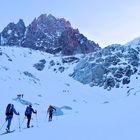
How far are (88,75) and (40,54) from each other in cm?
2938

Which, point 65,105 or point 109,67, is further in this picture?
point 109,67

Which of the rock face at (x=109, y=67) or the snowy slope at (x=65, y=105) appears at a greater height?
the rock face at (x=109, y=67)

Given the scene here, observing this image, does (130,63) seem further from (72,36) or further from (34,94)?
(34,94)

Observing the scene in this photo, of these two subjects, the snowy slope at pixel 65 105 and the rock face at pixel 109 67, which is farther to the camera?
the rock face at pixel 109 67

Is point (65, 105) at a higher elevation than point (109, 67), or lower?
lower

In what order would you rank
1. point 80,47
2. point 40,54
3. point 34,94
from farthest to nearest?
point 80,47 → point 40,54 → point 34,94

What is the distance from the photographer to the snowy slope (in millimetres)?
15828

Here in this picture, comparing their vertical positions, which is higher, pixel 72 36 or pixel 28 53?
pixel 72 36

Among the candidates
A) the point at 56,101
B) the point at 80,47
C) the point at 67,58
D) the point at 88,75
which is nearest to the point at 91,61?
the point at 88,75

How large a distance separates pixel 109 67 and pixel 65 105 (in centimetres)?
7162

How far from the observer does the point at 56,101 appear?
208 ft

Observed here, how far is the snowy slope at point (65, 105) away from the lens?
623 inches

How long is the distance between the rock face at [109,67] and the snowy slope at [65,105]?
172 inches

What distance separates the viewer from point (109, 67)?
5157 inches
